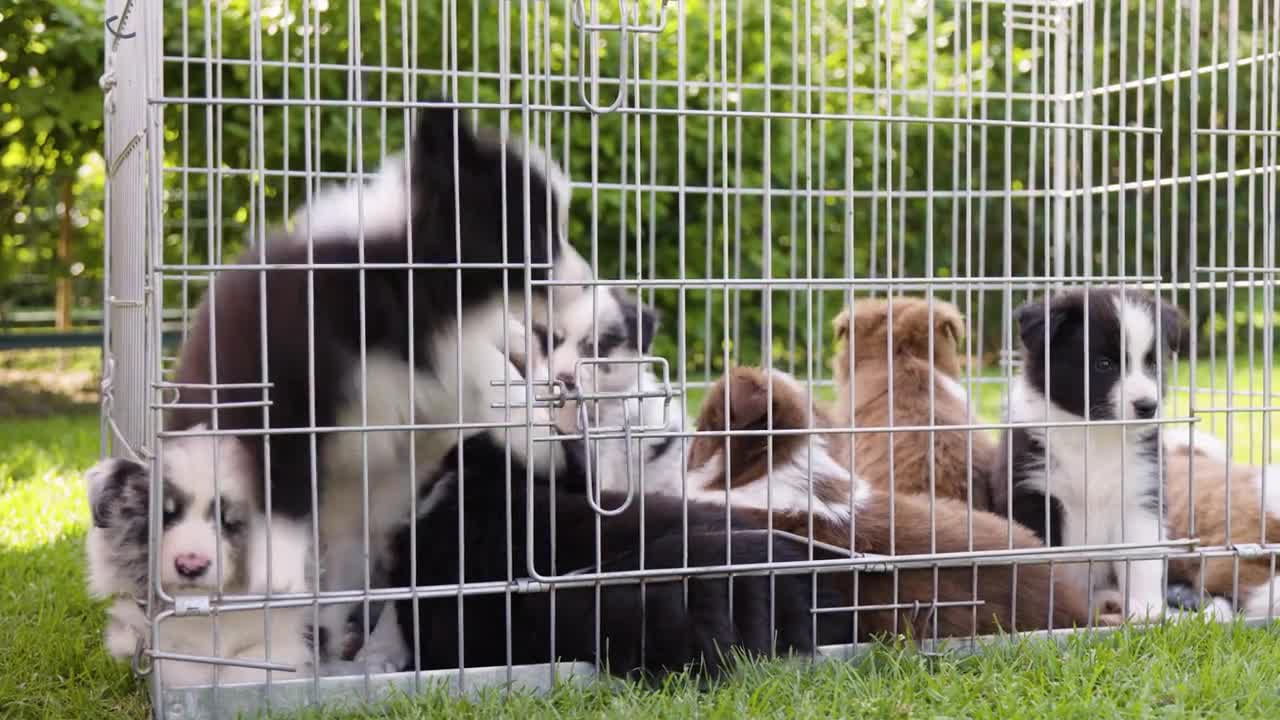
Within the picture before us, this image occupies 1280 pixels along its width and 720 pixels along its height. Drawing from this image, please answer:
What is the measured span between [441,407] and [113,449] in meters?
1.96

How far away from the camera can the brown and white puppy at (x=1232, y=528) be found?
3.46m

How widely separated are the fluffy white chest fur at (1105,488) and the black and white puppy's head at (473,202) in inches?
60.8

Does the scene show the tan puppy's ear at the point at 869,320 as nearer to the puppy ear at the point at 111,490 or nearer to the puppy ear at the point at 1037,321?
the puppy ear at the point at 1037,321

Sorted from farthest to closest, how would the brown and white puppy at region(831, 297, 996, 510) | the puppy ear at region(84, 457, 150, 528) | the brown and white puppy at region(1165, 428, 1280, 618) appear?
the brown and white puppy at region(831, 297, 996, 510)
the brown and white puppy at region(1165, 428, 1280, 618)
the puppy ear at region(84, 457, 150, 528)

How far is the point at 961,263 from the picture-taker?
10234mm

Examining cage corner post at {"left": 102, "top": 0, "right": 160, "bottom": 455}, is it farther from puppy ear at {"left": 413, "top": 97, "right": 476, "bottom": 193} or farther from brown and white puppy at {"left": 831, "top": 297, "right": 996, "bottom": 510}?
brown and white puppy at {"left": 831, "top": 297, "right": 996, "bottom": 510}

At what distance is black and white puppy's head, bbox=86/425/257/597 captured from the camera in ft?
9.09

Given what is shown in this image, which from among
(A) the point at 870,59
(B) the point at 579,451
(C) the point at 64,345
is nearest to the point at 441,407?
(B) the point at 579,451

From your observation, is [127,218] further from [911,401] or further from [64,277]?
[64,277]

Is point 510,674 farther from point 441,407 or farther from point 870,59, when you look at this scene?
point 870,59

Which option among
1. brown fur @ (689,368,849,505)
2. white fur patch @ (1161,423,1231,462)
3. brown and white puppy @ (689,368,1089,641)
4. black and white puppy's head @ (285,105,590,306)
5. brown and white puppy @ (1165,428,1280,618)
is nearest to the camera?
black and white puppy's head @ (285,105,590,306)

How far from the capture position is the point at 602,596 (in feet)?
9.71

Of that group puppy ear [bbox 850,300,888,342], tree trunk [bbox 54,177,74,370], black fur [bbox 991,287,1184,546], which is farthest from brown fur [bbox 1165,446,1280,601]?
tree trunk [bbox 54,177,74,370]

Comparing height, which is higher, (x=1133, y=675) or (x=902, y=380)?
(x=902, y=380)
